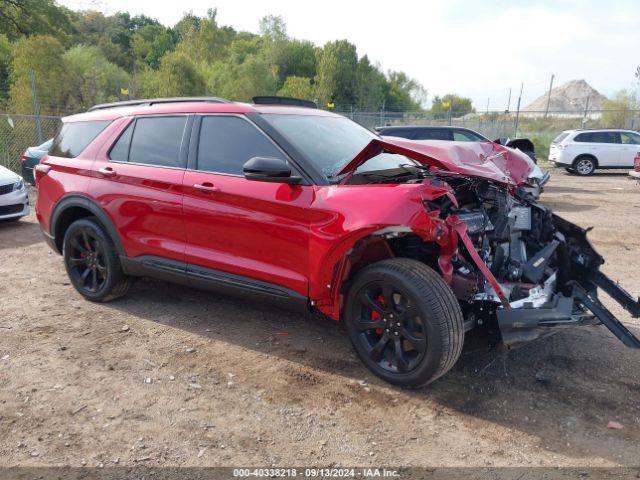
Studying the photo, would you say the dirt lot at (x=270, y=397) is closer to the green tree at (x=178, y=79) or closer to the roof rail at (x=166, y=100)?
the roof rail at (x=166, y=100)

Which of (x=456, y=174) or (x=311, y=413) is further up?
(x=456, y=174)

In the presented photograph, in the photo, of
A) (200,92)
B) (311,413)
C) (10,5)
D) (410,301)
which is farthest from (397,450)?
(10,5)

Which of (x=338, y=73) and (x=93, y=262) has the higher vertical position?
(x=338, y=73)

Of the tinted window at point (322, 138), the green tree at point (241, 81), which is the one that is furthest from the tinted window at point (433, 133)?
the green tree at point (241, 81)

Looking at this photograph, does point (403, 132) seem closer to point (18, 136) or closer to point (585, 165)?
point (585, 165)

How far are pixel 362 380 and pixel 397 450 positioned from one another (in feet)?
2.42

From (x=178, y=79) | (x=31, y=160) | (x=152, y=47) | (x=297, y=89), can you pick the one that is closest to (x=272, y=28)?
(x=152, y=47)

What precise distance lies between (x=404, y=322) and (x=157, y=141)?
2.55 metres

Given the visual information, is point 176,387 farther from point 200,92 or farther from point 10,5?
point 10,5

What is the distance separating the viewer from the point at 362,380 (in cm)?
345

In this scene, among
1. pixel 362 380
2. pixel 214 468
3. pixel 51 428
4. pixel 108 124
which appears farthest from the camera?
pixel 108 124

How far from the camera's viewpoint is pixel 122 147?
14.9 feet

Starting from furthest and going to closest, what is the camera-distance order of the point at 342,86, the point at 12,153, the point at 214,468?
the point at 342,86
the point at 12,153
the point at 214,468

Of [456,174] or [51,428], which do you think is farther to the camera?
[456,174]
